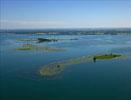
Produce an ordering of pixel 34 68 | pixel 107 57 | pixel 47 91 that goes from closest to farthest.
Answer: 1. pixel 47 91
2. pixel 34 68
3. pixel 107 57

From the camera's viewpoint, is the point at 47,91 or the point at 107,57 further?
the point at 107,57

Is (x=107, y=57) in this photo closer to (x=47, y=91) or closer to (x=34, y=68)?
(x=34, y=68)

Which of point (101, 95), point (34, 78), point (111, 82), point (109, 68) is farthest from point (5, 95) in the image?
point (109, 68)

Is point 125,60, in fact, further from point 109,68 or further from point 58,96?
point 58,96

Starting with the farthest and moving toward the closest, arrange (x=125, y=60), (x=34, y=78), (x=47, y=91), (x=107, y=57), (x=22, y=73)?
(x=107, y=57) → (x=125, y=60) → (x=22, y=73) → (x=34, y=78) → (x=47, y=91)

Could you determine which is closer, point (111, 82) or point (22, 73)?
point (111, 82)

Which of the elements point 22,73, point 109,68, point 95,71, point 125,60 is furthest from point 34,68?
point 125,60

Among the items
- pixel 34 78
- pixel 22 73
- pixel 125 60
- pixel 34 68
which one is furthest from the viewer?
pixel 125 60

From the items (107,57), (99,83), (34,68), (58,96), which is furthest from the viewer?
(107,57)
